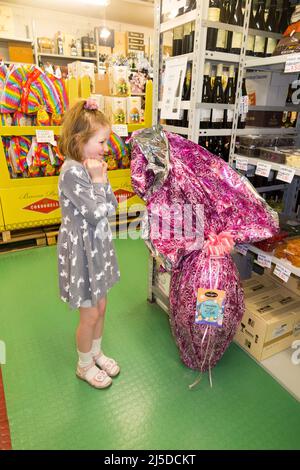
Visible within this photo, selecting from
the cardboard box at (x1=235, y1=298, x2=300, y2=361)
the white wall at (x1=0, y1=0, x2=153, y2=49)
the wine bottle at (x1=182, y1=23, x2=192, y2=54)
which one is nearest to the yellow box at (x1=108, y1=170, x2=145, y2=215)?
the wine bottle at (x1=182, y1=23, x2=192, y2=54)

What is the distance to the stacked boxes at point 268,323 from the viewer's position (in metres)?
1.79

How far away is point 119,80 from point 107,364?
8.97 ft

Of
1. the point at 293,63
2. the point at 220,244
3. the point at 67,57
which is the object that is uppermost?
the point at 67,57

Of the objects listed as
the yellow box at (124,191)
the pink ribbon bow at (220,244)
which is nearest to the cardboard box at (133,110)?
the yellow box at (124,191)

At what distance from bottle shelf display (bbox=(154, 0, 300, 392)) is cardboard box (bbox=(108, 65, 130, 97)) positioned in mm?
1363

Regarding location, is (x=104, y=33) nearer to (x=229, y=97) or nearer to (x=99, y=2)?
(x=99, y=2)

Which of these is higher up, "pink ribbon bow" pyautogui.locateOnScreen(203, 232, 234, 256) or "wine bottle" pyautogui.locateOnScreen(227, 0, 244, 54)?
"wine bottle" pyautogui.locateOnScreen(227, 0, 244, 54)

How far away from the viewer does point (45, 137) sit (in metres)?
2.86

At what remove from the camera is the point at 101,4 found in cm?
487

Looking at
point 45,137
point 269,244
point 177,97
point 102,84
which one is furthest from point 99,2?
point 269,244

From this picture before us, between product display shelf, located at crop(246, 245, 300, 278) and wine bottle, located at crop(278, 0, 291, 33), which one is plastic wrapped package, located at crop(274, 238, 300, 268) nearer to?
product display shelf, located at crop(246, 245, 300, 278)

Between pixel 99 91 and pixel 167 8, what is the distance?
1.81 m

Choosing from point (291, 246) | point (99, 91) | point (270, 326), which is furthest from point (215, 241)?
point (99, 91)

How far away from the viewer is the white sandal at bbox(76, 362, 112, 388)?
1648mm
